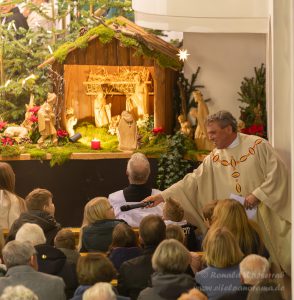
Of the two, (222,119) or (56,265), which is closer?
(56,265)

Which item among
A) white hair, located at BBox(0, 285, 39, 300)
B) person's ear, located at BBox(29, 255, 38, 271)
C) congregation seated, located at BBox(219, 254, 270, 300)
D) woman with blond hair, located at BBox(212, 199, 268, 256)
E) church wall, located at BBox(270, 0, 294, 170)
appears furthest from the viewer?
church wall, located at BBox(270, 0, 294, 170)

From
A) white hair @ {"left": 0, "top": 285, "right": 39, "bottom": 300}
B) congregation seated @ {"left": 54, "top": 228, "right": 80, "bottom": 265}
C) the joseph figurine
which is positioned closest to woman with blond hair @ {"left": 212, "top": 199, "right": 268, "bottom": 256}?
congregation seated @ {"left": 54, "top": 228, "right": 80, "bottom": 265}

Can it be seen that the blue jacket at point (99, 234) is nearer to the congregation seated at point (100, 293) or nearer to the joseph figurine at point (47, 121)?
the congregation seated at point (100, 293)

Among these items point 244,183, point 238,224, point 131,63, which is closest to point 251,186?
point 244,183

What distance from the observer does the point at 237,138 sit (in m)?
9.10

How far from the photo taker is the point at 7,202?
8961 mm

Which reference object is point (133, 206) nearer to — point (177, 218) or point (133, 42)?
point (177, 218)

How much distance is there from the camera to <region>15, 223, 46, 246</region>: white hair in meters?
7.22

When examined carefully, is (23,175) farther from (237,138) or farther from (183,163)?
(237,138)

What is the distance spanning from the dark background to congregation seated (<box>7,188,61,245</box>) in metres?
4.03

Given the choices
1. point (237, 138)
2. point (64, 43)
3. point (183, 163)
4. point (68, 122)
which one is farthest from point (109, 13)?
point (237, 138)

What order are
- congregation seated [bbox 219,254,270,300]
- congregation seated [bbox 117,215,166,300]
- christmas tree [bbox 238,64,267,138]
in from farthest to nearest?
christmas tree [bbox 238,64,267,138] → congregation seated [bbox 117,215,166,300] → congregation seated [bbox 219,254,270,300]

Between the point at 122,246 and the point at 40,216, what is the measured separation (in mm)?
1070

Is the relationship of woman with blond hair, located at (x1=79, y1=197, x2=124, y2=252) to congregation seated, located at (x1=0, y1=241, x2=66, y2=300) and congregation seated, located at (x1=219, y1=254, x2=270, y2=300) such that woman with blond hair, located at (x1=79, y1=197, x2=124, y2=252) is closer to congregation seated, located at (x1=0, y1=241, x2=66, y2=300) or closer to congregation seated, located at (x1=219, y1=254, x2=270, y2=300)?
congregation seated, located at (x1=0, y1=241, x2=66, y2=300)
